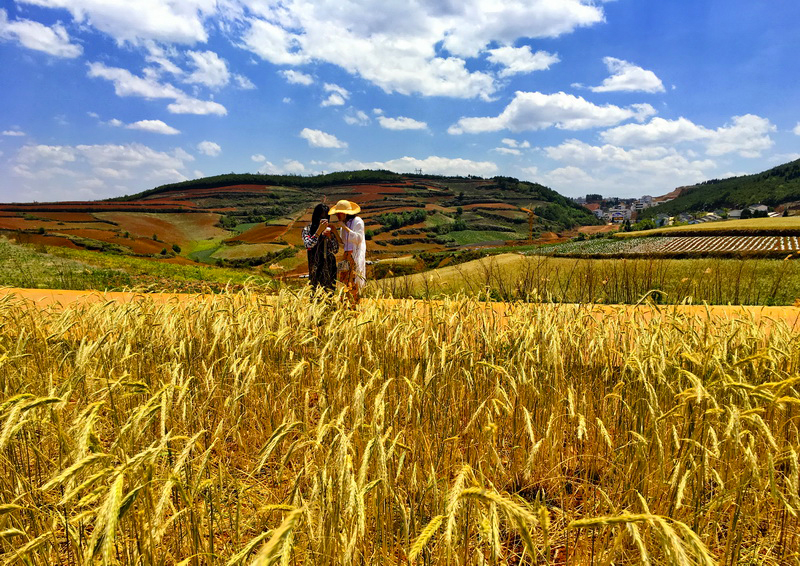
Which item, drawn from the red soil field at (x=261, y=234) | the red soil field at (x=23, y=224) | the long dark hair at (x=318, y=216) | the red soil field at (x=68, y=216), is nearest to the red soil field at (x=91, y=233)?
the red soil field at (x=23, y=224)

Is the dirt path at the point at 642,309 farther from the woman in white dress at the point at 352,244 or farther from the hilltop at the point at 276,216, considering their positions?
the hilltop at the point at 276,216

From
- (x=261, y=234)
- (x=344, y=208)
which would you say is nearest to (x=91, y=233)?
(x=261, y=234)

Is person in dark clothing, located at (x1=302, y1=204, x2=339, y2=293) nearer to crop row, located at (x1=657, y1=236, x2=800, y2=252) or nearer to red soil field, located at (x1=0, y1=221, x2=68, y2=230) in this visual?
crop row, located at (x1=657, y1=236, x2=800, y2=252)

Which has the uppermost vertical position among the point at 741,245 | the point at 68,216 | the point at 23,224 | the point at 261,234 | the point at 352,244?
the point at 68,216

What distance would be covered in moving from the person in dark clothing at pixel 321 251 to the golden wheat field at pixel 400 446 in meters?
1.67

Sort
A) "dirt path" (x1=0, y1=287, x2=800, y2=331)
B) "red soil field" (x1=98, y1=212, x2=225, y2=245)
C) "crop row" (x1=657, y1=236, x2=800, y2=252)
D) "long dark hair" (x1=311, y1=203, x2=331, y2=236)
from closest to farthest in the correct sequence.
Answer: "dirt path" (x1=0, y1=287, x2=800, y2=331) → "long dark hair" (x1=311, y1=203, x2=331, y2=236) → "crop row" (x1=657, y1=236, x2=800, y2=252) → "red soil field" (x1=98, y1=212, x2=225, y2=245)

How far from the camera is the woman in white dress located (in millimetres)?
5832

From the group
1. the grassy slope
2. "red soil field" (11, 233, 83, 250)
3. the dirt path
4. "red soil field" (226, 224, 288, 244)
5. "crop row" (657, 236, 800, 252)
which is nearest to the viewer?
the dirt path

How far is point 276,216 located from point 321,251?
71.0 m

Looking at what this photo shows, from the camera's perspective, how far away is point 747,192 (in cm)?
12825

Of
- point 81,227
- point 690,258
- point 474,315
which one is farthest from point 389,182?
point 474,315

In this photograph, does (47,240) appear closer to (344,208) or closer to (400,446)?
(344,208)

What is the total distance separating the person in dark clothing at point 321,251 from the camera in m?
6.24

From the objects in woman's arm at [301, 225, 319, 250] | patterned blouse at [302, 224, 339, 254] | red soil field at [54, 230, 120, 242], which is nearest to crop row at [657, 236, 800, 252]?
patterned blouse at [302, 224, 339, 254]
